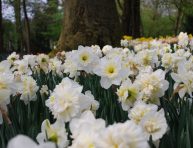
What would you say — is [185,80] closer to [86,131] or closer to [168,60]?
[168,60]

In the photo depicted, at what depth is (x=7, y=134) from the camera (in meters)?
1.86

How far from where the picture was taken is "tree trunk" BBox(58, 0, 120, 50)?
7547mm

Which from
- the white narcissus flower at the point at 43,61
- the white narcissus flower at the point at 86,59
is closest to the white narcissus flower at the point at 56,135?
the white narcissus flower at the point at 86,59

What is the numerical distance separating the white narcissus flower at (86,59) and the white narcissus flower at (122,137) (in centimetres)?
174

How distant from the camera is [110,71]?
2.24m

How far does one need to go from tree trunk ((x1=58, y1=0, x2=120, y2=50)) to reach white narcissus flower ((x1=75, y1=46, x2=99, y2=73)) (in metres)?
4.64

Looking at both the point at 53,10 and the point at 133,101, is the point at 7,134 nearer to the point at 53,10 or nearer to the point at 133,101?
the point at 133,101

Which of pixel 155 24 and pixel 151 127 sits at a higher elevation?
pixel 155 24

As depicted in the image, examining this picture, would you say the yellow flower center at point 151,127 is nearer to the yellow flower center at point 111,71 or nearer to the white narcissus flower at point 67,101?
the white narcissus flower at point 67,101

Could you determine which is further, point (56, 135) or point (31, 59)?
→ point (31, 59)

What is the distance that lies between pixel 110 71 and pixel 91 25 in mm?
5351

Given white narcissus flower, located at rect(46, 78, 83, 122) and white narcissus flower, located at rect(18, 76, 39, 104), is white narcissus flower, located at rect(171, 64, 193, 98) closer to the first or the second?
white narcissus flower, located at rect(46, 78, 83, 122)

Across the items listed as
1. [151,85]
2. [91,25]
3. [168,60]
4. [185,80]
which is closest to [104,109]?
[151,85]

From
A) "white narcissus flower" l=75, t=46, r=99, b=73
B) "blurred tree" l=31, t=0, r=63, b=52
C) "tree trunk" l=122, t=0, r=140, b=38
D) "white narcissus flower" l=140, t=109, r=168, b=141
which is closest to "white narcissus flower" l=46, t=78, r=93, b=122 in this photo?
"white narcissus flower" l=140, t=109, r=168, b=141
